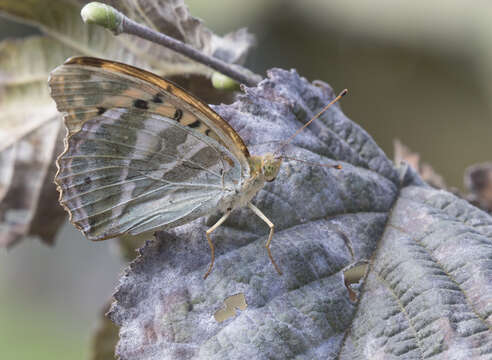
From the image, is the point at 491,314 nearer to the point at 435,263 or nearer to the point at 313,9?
the point at 435,263

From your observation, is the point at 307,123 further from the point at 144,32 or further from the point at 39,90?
the point at 39,90

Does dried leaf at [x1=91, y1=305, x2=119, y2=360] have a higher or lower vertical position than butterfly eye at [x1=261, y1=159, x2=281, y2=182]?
lower

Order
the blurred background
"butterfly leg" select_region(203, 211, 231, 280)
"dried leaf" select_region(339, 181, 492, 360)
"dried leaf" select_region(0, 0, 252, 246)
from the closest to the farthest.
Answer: "dried leaf" select_region(339, 181, 492, 360)
"butterfly leg" select_region(203, 211, 231, 280)
"dried leaf" select_region(0, 0, 252, 246)
the blurred background

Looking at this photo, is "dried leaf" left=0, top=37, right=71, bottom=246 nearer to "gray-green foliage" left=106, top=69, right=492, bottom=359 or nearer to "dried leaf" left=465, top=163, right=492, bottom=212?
"gray-green foliage" left=106, top=69, right=492, bottom=359

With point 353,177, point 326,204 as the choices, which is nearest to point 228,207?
point 326,204

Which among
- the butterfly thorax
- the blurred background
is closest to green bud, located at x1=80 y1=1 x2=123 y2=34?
the butterfly thorax

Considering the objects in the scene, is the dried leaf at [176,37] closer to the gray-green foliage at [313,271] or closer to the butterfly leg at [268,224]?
the gray-green foliage at [313,271]
